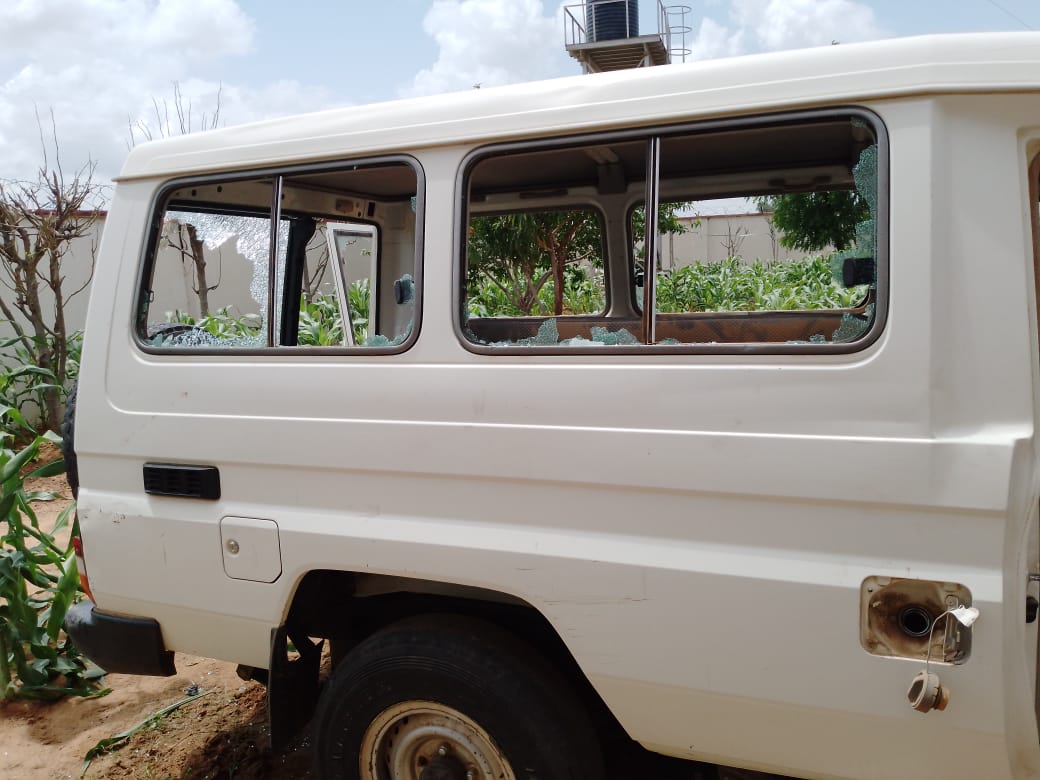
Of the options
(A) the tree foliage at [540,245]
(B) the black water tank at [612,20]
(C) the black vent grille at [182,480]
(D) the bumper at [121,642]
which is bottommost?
(D) the bumper at [121,642]

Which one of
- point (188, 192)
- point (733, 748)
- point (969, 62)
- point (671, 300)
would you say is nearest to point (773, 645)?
point (733, 748)

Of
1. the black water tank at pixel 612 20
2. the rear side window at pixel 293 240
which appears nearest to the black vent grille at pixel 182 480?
the rear side window at pixel 293 240

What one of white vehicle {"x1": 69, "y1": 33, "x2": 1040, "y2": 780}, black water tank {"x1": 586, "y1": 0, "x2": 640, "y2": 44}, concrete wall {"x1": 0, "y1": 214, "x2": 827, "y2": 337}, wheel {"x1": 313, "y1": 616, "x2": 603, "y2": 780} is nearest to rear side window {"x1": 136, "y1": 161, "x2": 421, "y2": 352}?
white vehicle {"x1": 69, "y1": 33, "x2": 1040, "y2": 780}

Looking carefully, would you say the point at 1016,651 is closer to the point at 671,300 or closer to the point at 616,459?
the point at 616,459

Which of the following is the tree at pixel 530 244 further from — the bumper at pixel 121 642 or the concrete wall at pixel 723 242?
the concrete wall at pixel 723 242

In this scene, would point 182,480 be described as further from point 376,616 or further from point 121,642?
point 376,616

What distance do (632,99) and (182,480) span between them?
70.0 inches

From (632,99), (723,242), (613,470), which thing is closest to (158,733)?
(613,470)

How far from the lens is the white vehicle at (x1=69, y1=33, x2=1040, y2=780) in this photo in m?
1.89

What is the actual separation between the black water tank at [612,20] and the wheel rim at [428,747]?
101ft

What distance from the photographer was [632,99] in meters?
2.21

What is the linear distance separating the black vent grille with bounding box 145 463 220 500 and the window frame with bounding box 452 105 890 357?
95 centimetres

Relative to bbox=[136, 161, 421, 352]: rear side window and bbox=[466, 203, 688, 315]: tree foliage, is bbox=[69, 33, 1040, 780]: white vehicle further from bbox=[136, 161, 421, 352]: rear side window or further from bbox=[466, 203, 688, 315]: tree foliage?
bbox=[466, 203, 688, 315]: tree foliage

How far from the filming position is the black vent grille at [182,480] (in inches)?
106
